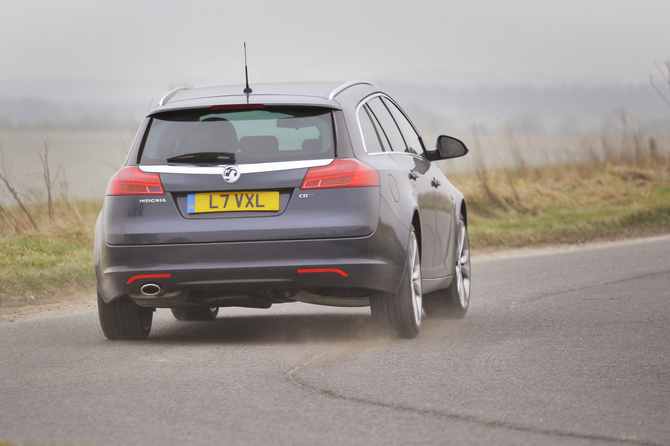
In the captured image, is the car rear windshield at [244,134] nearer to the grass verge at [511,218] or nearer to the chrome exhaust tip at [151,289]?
the chrome exhaust tip at [151,289]

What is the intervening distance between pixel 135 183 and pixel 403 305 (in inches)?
76.0

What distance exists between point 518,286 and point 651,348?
13.2 ft

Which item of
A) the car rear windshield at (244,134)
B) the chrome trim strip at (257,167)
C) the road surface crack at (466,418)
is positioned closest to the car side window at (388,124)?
the car rear windshield at (244,134)

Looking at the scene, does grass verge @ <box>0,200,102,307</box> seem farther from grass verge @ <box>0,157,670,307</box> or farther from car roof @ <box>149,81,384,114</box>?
car roof @ <box>149,81,384,114</box>

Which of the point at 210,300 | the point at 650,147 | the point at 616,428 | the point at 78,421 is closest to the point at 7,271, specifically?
the point at 210,300

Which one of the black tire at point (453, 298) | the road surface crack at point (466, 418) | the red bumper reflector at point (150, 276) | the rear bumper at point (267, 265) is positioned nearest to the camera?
the road surface crack at point (466, 418)

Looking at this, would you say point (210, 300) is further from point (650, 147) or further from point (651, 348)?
point (650, 147)

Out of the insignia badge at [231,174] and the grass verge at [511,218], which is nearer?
the insignia badge at [231,174]

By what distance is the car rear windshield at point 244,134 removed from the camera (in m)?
6.42

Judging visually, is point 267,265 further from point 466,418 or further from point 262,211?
point 466,418

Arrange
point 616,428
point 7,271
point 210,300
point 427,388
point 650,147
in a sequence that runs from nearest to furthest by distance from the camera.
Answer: point 616,428, point 427,388, point 210,300, point 7,271, point 650,147

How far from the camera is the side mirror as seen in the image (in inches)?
317

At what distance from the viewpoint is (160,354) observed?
6398 millimetres

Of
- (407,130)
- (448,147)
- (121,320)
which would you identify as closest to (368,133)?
(407,130)
